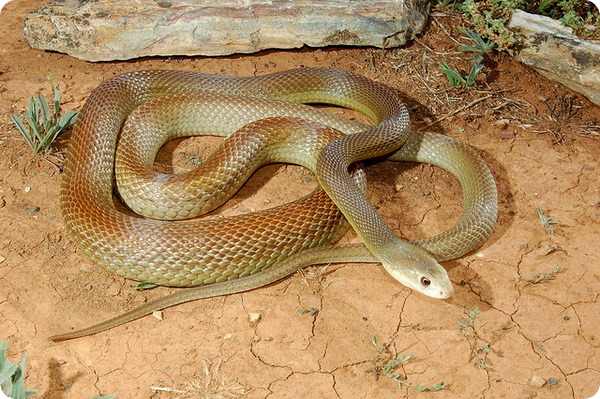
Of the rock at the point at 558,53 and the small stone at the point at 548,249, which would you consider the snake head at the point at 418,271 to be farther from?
the rock at the point at 558,53

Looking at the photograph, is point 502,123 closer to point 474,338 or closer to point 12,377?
point 474,338

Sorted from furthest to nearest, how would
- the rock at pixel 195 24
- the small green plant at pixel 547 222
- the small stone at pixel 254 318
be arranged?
1. the rock at pixel 195 24
2. the small green plant at pixel 547 222
3. the small stone at pixel 254 318

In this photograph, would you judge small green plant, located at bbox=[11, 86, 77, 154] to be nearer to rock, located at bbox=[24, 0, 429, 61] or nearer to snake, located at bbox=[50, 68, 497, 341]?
snake, located at bbox=[50, 68, 497, 341]

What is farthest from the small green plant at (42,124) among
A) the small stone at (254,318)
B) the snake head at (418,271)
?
the snake head at (418,271)

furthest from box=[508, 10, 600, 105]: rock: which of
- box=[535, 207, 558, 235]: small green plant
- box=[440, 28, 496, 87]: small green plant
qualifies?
box=[535, 207, 558, 235]: small green plant

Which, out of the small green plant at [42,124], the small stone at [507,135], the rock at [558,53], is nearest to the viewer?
the small green plant at [42,124]

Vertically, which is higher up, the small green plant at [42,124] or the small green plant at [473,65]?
the small green plant at [42,124]
